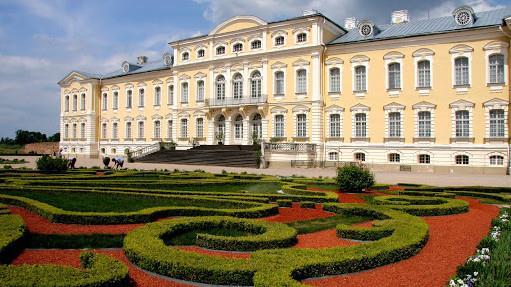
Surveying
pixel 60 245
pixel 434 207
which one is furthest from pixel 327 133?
pixel 60 245

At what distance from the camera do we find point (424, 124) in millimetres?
29531

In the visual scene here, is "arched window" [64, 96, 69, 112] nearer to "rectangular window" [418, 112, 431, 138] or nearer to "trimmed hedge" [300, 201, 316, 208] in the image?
"rectangular window" [418, 112, 431, 138]

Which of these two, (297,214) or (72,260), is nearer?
(72,260)

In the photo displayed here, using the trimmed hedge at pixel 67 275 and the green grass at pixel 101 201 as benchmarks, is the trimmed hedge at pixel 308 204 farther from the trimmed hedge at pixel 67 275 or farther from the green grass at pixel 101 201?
the trimmed hedge at pixel 67 275

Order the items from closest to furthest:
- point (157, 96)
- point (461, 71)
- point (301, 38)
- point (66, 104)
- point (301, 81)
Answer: point (461, 71)
point (301, 38)
point (301, 81)
point (157, 96)
point (66, 104)

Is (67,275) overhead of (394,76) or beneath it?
beneath

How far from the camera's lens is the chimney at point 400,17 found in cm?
3403

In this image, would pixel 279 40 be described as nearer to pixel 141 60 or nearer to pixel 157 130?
pixel 157 130

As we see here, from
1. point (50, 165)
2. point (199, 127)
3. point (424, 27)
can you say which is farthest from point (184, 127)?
point (424, 27)

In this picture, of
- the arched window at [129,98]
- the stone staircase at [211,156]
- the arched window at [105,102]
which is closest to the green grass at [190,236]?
the stone staircase at [211,156]

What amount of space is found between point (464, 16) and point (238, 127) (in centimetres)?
1928

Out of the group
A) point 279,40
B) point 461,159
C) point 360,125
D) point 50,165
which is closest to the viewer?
point 50,165

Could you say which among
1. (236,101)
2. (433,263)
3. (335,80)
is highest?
(335,80)

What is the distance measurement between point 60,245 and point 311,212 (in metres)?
5.57
